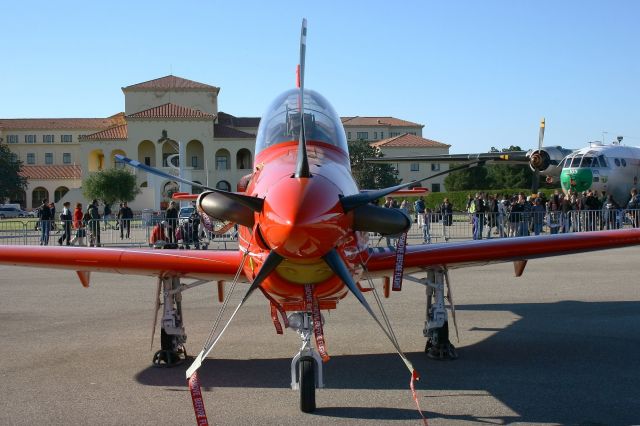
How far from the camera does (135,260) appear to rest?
696 cm

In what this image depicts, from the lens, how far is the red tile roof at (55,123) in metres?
111

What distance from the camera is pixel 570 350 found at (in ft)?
25.0

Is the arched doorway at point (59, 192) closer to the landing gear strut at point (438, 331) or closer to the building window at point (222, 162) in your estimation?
the building window at point (222, 162)

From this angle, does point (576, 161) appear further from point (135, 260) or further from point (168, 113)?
point (168, 113)

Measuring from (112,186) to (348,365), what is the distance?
67561 millimetres

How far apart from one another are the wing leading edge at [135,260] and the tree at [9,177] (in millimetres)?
85467

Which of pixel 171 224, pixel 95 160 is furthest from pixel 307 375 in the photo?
pixel 95 160

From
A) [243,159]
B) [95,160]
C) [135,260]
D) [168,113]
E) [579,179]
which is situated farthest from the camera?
[95,160]

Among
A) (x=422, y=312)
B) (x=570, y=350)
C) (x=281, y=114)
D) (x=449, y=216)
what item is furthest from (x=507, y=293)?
(x=449, y=216)

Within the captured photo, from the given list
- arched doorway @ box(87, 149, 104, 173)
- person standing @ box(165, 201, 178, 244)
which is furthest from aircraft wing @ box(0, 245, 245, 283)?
arched doorway @ box(87, 149, 104, 173)

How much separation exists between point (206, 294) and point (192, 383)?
809 cm

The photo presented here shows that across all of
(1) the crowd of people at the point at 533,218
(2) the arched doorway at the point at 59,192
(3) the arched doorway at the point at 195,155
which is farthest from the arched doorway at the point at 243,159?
(1) the crowd of people at the point at 533,218

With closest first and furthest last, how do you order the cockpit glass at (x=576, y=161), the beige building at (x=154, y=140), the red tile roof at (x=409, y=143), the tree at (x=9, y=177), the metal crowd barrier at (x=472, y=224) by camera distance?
the metal crowd barrier at (x=472, y=224) → the cockpit glass at (x=576, y=161) → the beige building at (x=154, y=140) → the tree at (x=9, y=177) → the red tile roof at (x=409, y=143)

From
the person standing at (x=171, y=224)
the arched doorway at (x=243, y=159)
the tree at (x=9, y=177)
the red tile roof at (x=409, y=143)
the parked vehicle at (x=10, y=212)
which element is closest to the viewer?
the person standing at (x=171, y=224)
